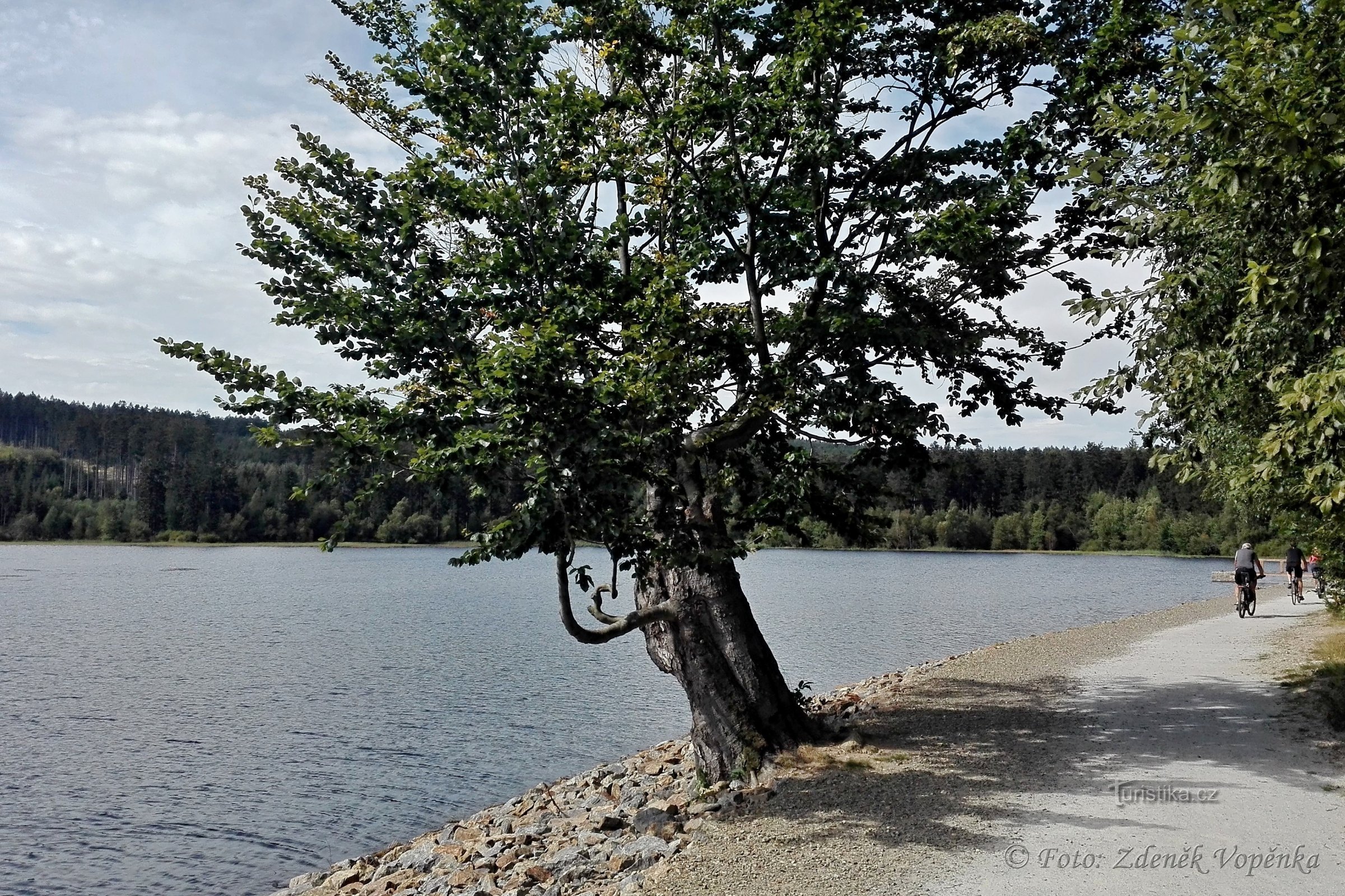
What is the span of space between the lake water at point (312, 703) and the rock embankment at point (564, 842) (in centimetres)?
152

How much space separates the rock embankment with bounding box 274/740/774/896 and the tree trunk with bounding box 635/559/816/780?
1.50 ft

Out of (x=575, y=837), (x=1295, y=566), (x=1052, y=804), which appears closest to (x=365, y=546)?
(x=1295, y=566)

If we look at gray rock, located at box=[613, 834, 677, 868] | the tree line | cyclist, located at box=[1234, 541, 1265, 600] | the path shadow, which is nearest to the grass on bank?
the path shadow

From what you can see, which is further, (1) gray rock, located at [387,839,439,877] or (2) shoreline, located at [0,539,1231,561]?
(2) shoreline, located at [0,539,1231,561]

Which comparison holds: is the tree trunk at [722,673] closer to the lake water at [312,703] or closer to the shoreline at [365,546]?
the lake water at [312,703]

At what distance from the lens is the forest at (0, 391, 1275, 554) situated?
108125mm

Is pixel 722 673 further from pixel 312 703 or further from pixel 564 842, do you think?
pixel 312 703

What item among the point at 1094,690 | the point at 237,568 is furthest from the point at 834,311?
the point at 237,568

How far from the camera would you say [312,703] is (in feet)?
73.6

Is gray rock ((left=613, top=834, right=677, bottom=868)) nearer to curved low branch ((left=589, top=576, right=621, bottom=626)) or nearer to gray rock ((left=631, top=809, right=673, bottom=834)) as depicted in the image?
gray rock ((left=631, top=809, right=673, bottom=834))

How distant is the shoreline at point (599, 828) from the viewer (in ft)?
31.3

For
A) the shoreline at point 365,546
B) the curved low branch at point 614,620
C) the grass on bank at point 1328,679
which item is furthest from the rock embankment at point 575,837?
the shoreline at point 365,546

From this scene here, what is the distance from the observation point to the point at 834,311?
10617 mm

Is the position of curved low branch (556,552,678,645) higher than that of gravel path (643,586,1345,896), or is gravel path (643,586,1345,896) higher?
curved low branch (556,552,678,645)
